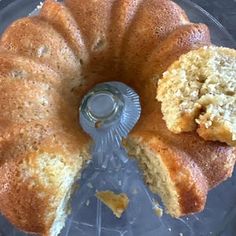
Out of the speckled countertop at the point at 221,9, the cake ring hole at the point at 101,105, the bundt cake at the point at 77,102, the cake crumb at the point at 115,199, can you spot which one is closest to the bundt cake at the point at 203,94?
the bundt cake at the point at 77,102

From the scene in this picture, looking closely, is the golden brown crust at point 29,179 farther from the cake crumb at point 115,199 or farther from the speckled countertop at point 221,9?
the speckled countertop at point 221,9

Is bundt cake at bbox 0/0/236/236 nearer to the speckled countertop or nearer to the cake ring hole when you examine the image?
the cake ring hole

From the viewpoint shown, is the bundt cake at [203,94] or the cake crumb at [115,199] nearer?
the bundt cake at [203,94]

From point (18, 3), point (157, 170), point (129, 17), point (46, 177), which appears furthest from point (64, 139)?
point (18, 3)

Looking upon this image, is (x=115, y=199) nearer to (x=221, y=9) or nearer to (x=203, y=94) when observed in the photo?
(x=203, y=94)

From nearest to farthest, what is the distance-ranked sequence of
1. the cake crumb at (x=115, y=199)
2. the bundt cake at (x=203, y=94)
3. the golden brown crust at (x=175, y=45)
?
the bundt cake at (x=203, y=94)
the golden brown crust at (x=175, y=45)
the cake crumb at (x=115, y=199)

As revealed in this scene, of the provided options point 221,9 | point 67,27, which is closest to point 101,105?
point 67,27
